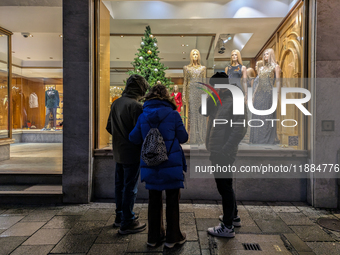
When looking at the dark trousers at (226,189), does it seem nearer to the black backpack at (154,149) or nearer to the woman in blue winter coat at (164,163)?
the woman in blue winter coat at (164,163)

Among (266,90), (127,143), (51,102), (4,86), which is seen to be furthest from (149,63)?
(51,102)

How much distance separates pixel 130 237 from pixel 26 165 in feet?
12.4

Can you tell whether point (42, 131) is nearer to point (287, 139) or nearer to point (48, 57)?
point (48, 57)

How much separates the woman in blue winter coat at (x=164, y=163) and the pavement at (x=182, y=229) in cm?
27

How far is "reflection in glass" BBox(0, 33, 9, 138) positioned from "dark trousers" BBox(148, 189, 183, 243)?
5831 mm

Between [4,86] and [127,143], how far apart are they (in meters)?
5.49

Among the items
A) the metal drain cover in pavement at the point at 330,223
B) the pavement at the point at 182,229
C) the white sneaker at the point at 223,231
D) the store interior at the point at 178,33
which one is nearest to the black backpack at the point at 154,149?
the pavement at the point at 182,229

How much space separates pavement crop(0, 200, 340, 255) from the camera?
262 cm

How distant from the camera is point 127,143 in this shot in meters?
2.90

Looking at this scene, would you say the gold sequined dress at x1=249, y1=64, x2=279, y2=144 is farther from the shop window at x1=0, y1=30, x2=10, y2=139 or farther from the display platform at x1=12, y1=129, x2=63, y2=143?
the display platform at x1=12, y1=129, x2=63, y2=143

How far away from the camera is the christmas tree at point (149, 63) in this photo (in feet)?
17.9

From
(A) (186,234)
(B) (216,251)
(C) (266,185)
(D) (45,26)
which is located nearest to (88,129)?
(A) (186,234)

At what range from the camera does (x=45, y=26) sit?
21.0 ft

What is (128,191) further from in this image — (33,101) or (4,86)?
(33,101)
